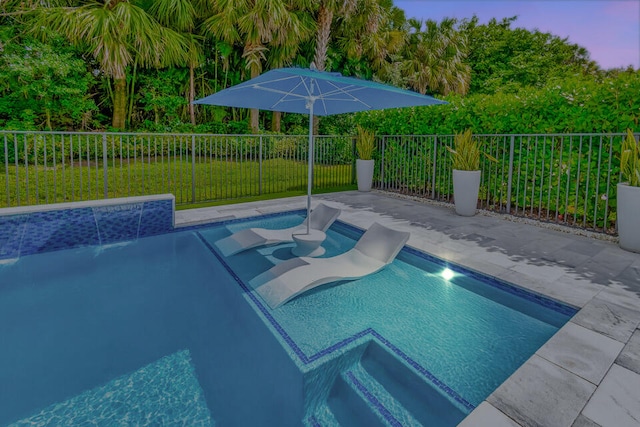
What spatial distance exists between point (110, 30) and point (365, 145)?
832 centimetres

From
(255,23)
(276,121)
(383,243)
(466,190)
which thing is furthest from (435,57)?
(383,243)

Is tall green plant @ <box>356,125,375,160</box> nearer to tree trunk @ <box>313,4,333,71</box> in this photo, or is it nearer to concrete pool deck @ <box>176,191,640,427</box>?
concrete pool deck @ <box>176,191,640,427</box>

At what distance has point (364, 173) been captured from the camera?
8953 mm

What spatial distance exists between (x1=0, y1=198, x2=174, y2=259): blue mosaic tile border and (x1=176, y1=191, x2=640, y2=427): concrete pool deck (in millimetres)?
412

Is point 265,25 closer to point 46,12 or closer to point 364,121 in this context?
point 364,121

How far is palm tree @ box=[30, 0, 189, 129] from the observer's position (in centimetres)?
989

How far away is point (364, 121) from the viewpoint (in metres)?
9.67

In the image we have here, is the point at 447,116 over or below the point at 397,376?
over

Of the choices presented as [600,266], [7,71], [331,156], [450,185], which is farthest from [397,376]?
[7,71]

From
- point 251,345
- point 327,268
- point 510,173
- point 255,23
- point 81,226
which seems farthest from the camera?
point 255,23

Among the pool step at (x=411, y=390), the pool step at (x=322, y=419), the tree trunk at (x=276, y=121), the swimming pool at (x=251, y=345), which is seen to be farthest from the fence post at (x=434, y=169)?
the tree trunk at (x=276, y=121)

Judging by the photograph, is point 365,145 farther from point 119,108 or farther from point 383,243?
point 119,108

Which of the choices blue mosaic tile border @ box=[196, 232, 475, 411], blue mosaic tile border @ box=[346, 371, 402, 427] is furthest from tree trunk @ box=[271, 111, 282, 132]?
blue mosaic tile border @ box=[346, 371, 402, 427]

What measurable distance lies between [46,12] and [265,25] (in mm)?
6571
